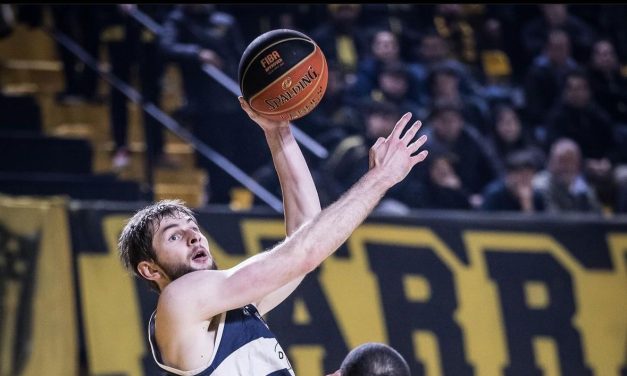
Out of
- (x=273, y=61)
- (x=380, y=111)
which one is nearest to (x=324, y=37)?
(x=380, y=111)

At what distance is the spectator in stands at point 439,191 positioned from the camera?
8.64 m

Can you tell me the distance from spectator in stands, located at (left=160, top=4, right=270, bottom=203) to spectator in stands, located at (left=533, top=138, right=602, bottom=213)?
228 centimetres

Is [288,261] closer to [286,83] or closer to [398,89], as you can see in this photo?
[286,83]

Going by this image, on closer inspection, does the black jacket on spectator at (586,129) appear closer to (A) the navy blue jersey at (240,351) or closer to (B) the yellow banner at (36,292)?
(B) the yellow banner at (36,292)

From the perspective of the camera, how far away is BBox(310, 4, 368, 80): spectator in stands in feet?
35.2

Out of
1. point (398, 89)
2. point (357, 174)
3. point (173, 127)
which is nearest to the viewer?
point (357, 174)

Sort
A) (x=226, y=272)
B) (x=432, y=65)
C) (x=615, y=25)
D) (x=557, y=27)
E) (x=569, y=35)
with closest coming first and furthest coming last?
(x=226, y=272)
(x=432, y=65)
(x=557, y=27)
(x=569, y=35)
(x=615, y=25)

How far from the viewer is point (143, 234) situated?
13.9 feet

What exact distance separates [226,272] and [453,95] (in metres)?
6.55

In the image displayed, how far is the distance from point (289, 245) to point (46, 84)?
25.6 ft

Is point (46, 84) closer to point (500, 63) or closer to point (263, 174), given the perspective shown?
point (263, 174)

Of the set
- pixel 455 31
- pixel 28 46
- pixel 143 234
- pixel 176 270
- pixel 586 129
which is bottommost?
pixel 176 270

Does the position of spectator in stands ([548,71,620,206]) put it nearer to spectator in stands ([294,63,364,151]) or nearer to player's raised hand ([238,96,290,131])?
spectator in stands ([294,63,364,151])

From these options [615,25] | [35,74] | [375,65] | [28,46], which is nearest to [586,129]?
[375,65]
